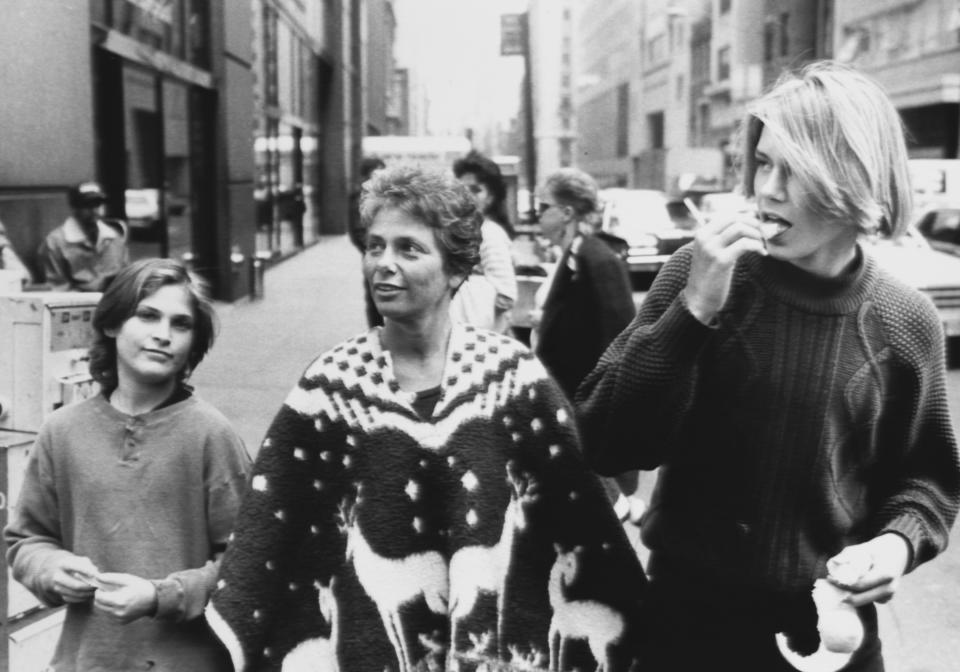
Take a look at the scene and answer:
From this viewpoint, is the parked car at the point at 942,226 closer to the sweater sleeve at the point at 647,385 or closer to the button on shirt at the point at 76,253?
the button on shirt at the point at 76,253

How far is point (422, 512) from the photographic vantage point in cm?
224

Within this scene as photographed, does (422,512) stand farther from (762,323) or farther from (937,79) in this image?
(937,79)

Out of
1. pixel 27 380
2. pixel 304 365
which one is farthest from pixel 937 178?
pixel 27 380

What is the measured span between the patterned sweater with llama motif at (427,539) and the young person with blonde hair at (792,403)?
0.12m

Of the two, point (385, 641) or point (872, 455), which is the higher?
point (872, 455)

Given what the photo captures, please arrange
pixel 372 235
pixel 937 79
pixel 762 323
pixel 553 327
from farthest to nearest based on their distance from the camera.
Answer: pixel 937 79
pixel 553 327
pixel 372 235
pixel 762 323

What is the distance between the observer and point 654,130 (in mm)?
92250

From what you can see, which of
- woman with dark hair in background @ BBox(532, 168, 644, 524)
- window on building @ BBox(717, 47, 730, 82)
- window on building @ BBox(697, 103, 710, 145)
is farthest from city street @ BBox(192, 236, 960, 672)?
window on building @ BBox(697, 103, 710, 145)

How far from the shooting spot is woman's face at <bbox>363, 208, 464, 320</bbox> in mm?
2316

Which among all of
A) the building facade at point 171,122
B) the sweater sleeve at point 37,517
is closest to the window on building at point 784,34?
the building facade at point 171,122

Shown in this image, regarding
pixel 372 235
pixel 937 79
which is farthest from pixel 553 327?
pixel 937 79

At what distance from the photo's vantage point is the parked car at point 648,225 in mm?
22625

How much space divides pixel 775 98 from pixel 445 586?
102cm

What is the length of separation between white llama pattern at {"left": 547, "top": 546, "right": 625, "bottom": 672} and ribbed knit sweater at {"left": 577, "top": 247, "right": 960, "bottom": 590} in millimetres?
180
